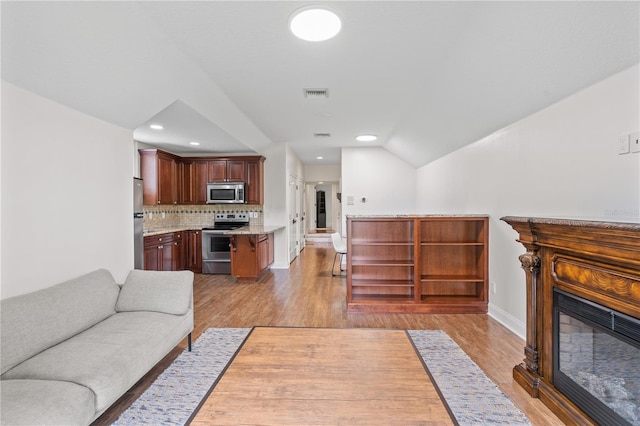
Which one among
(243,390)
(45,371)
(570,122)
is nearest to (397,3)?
(570,122)

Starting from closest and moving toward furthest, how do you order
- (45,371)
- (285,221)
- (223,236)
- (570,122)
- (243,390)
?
(243,390), (45,371), (570,122), (223,236), (285,221)

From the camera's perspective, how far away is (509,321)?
3113 millimetres

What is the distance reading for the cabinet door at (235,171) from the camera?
5.98m

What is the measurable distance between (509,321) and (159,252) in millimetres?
4916

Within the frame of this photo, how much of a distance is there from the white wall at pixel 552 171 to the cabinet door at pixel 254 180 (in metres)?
3.69

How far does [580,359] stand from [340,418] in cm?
160

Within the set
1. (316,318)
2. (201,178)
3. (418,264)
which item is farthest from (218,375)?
(201,178)

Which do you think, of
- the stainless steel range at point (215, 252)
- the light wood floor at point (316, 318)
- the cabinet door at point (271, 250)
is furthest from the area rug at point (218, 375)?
the cabinet door at point (271, 250)

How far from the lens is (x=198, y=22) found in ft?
6.77

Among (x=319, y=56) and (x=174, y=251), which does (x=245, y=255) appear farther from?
(x=319, y=56)

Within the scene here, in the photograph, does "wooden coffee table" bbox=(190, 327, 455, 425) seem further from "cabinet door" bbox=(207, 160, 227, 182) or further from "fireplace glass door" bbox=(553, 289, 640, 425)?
"cabinet door" bbox=(207, 160, 227, 182)

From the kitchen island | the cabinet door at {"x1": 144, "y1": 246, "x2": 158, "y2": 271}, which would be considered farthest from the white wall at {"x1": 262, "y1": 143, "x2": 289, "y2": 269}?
the cabinet door at {"x1": 144, "y1": 246, "x2": 158, "y2": 271}

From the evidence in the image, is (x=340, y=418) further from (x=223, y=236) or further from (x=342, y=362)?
(x=223, y=236)

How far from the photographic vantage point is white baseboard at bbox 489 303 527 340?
9.45 ft
